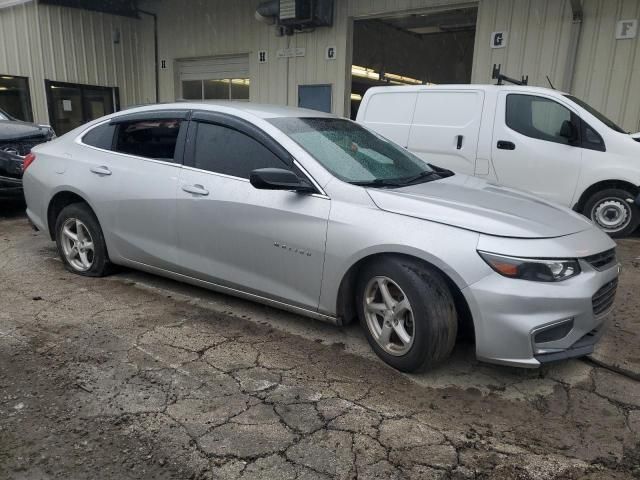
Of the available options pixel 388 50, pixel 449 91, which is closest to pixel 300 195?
pixel 449 91

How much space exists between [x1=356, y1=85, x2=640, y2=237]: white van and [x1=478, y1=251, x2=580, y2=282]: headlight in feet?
13.6

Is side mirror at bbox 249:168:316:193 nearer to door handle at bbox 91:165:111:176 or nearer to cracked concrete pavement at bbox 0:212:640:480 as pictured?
cracked concrete pavement at bbox 0:212:640:480

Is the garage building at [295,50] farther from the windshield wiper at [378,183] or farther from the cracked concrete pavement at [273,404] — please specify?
the windshield wiper at [378,183]

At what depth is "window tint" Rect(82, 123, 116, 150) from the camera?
457 centimetres

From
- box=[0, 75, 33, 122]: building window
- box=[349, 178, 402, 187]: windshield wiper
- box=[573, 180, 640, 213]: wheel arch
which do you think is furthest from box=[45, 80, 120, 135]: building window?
box=[349, 178, 402, 187]: windshield wiper

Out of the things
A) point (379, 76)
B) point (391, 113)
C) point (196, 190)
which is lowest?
point (196, 190)

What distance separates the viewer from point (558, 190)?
691cm

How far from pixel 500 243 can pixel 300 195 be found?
1.28 meters

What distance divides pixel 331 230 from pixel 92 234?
2384 millimetres

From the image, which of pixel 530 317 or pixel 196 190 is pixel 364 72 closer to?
pixel 196 190

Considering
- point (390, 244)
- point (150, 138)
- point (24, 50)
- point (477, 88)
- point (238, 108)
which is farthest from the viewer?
point (24, 50)

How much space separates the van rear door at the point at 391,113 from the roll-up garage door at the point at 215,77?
5.96 metres

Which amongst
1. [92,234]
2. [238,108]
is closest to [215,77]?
[92,234]

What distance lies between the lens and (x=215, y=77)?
45.3 ft
